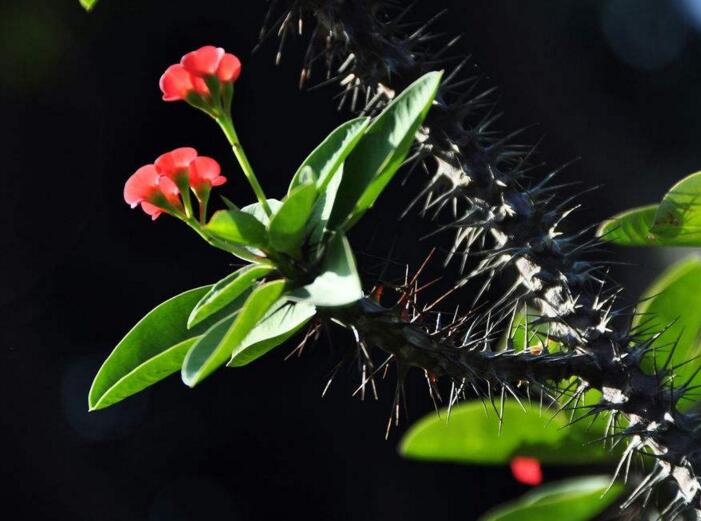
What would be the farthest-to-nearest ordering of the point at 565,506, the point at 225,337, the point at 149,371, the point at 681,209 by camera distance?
the point at 565,506 → the point at 681,209 → the point at 149,371 → the point at 225,337

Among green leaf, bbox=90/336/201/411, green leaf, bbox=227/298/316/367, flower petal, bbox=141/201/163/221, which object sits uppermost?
flower petal, bbox=141/201/163/221

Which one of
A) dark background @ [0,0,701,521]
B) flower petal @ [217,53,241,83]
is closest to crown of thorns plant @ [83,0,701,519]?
flower petal @ [217,53,241,83]

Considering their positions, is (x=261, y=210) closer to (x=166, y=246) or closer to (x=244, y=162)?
(x=244, y=162)

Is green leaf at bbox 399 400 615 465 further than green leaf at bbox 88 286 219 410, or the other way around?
green leaf at bbox 399 400 615 465

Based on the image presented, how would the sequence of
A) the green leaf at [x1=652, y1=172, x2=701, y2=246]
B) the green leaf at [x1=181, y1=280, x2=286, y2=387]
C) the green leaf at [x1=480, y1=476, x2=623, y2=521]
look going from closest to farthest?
the green leaf at [x1=181, y1=280, x2=286, y2=387] < the green leaf at [x1=652, y1=172, x2=701, y2=246] < the green leaf at [x1=480, y1=476, x2=623, y2=521]

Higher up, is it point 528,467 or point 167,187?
point 167,187

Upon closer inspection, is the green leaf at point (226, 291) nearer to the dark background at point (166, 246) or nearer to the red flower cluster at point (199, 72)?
the red flower cluster at point (199, 72)

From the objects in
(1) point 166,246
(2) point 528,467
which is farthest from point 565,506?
(1) point 166,246

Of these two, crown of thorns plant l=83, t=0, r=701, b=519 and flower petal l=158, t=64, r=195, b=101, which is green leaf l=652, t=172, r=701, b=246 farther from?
flower petal l=158, t=64, r=195, b=101
